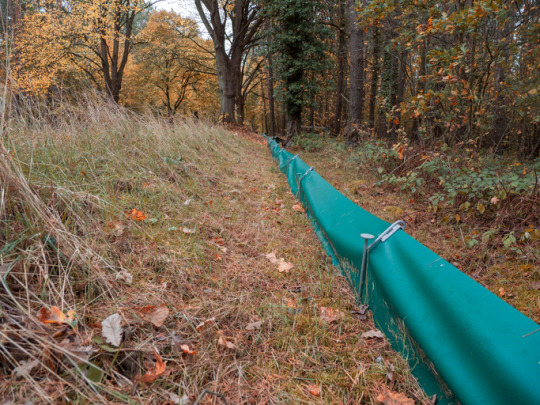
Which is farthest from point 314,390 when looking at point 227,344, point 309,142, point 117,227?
point 309,142

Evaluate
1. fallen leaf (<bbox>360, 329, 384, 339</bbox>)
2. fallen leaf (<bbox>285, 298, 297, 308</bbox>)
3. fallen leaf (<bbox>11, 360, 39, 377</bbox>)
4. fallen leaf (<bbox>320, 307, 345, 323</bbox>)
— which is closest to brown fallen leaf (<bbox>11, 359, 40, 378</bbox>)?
fallen leaf (<bbox>11, 360, 39, 377</bbox>)

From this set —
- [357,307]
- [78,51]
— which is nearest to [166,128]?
[357,307]

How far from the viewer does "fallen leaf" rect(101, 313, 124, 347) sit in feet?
4.17

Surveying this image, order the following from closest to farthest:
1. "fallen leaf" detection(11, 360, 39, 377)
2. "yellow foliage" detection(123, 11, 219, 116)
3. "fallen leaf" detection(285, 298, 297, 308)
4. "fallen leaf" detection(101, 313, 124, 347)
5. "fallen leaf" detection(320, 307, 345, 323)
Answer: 1. "fallen leaf" detection(11, 360, 39, 377)
2. "fallen leaf" detection(101, 313, 124, 347)
3. "fallen leaf" detection(320, 307, 345, 323)
4. "fallen leaf" detection(285, 298, 297, 308)
5. "yellow foliage" detection(123, 11, 219, 116)

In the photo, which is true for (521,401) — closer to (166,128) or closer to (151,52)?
(166,128)

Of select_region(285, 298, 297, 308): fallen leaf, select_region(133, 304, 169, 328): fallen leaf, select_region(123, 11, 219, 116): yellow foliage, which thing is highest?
select_region(123, 11, 219, 116): yellow foliage

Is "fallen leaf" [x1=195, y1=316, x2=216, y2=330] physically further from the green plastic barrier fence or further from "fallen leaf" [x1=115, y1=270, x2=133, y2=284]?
the green plastic barrier fence

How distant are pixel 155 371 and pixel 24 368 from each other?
46 cm

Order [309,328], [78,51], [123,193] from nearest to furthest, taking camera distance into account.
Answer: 1. [309,328]
2. [123,193]
3. [78,51]

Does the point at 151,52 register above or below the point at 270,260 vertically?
above

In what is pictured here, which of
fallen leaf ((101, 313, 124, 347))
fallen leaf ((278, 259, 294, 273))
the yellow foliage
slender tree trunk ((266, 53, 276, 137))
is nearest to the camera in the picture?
fallen leaf ((101, 313, 124, 347))

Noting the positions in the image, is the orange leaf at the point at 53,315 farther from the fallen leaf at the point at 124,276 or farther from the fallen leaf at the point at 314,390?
the fallen leaf at the point at 314,390

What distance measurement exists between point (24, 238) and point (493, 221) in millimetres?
3917

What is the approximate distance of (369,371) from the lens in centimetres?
147
